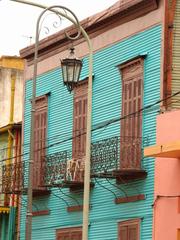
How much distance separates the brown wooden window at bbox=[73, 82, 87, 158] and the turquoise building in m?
0.03

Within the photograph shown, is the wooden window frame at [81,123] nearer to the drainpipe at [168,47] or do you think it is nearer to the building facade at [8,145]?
the building facade at [8,145]

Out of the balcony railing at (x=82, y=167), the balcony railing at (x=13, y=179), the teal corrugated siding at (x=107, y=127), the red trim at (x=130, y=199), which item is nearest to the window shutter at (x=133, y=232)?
the teal corrugated siding at (x=107, y=127)

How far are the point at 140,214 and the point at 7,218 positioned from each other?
10187mm

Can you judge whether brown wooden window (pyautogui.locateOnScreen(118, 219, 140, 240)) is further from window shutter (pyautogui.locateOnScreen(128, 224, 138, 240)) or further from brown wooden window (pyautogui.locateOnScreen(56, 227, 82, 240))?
brown wooden window (pyautogui.locateOnScreen(56, 227, 82, 240))

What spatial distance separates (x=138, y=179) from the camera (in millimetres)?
25328

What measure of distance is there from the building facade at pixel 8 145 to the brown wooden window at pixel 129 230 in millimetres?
5375

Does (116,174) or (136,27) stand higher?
(136,27)

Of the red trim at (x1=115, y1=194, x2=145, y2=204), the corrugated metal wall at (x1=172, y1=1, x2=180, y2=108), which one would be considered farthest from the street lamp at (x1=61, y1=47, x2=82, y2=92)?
the red trim at (x1=115, y1=194, x2=145, y2=204)

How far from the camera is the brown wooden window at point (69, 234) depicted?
1113 inches

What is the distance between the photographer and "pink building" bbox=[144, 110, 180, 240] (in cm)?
2352

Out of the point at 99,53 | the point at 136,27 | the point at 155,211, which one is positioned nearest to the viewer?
the point at 155,211

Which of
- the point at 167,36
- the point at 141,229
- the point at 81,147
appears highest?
the point at 167,36

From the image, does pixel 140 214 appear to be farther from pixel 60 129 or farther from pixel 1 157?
pixel 1 157

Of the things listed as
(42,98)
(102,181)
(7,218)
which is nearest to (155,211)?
(102,181)
